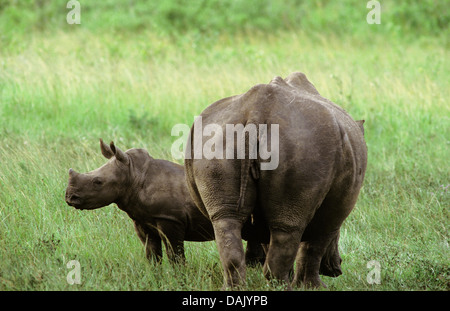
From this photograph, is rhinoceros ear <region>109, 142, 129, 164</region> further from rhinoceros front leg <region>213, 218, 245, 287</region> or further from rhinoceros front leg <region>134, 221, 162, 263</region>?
rhinoceros front leg <region>213, 218, 245, 287</region>

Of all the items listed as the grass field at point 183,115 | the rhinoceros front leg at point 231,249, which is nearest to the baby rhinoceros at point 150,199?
the grass field at point 183,115

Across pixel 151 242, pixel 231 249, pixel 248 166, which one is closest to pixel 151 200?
pixel 151 242

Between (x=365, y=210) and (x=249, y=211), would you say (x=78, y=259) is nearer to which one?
(x=249, y=211)

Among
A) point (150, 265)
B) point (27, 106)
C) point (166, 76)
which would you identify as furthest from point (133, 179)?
point (166, 76)

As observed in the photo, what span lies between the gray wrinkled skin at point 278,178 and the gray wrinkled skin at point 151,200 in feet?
3.26

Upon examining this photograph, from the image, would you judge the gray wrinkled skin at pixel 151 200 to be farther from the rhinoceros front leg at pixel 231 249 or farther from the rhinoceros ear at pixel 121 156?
the rhinoceros front leg at pixel 231 249

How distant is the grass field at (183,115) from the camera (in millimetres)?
5664

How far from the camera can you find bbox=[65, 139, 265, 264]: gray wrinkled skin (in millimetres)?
5434

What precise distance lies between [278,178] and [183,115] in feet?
22.5

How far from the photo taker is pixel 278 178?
4.23 metres

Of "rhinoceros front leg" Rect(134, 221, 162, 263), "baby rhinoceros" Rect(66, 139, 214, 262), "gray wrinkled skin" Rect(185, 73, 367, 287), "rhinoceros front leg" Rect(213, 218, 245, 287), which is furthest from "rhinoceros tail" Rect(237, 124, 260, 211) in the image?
"rhinoceros front leg" Rect(134, 221, 162, 263)

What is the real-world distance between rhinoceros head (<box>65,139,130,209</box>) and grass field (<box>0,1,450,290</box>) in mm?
518

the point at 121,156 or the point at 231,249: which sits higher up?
the point at 121,156

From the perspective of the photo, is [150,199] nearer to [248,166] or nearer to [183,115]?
[248,166]
